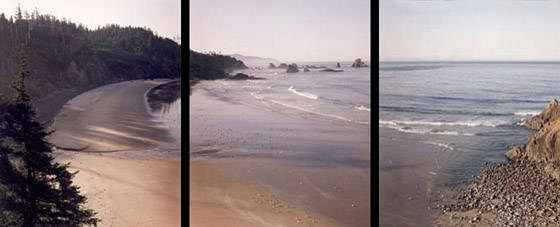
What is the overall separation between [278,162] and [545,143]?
1.30 meters

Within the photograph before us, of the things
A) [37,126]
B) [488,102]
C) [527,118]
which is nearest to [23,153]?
[37,126]

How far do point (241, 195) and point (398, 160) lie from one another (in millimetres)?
866

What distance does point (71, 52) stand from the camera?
6.77ft

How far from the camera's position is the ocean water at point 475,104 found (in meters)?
1.92

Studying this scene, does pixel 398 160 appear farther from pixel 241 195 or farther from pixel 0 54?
pixel 0 54

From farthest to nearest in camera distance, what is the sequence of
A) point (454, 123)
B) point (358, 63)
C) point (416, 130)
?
point (358, 63)
point (416, 130)
point (454, 123)

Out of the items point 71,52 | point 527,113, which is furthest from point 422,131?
point 71,52

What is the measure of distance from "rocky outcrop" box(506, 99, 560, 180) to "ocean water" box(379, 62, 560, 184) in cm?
3

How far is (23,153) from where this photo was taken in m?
1.97

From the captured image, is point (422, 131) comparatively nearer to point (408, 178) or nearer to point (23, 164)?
point (408, 178)

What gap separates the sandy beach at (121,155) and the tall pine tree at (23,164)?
7 centimetres

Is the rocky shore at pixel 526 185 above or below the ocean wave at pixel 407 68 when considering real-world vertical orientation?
below

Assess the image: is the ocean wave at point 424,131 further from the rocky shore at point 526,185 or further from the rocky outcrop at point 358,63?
the rocky outcrop at point 358,63

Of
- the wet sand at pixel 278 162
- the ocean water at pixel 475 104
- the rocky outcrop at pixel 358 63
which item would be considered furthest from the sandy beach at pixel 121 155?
the ocean water at pixel 475 104
